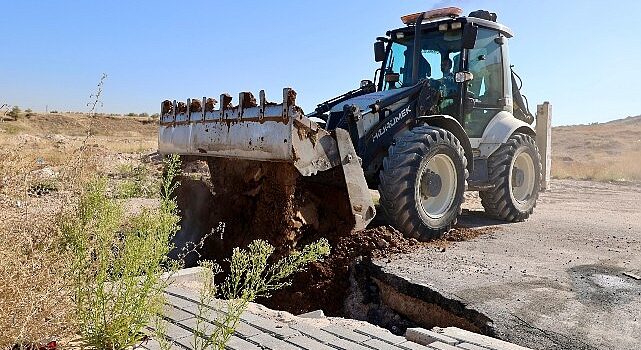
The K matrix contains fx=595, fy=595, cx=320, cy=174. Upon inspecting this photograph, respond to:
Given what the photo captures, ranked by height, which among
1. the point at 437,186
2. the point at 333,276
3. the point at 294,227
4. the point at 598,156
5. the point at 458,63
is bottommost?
the point at 333,276

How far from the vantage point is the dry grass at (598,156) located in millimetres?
22391

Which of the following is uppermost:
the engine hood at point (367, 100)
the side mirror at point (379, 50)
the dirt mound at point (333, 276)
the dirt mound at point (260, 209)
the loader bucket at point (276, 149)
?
the side mirror at point (379, 50)

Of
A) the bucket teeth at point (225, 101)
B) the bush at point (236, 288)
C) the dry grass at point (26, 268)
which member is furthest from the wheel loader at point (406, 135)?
the dry grass at point (26, 268)

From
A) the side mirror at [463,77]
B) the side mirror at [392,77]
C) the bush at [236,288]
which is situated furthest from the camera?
the side mirror at [392,77]

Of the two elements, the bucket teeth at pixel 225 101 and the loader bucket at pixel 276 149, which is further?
the bucket teeth at pixel 225 101

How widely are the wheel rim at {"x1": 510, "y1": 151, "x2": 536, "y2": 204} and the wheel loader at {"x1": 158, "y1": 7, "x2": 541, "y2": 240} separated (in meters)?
0.02

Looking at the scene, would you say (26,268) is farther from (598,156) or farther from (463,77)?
(598,156)

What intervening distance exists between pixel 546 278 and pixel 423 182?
188cm

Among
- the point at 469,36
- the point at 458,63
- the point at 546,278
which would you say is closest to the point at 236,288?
the point at 546,278

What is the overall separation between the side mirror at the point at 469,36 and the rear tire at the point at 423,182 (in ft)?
4.17

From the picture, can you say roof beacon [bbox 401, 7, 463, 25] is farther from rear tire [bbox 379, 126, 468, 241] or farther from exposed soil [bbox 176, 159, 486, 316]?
exposed soil [bbox 176, 159, 486, 316]

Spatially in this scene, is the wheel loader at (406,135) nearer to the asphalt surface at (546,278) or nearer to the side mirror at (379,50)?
the side mirror at (379,50)

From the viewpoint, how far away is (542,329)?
4324mm

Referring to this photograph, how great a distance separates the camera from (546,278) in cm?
564
